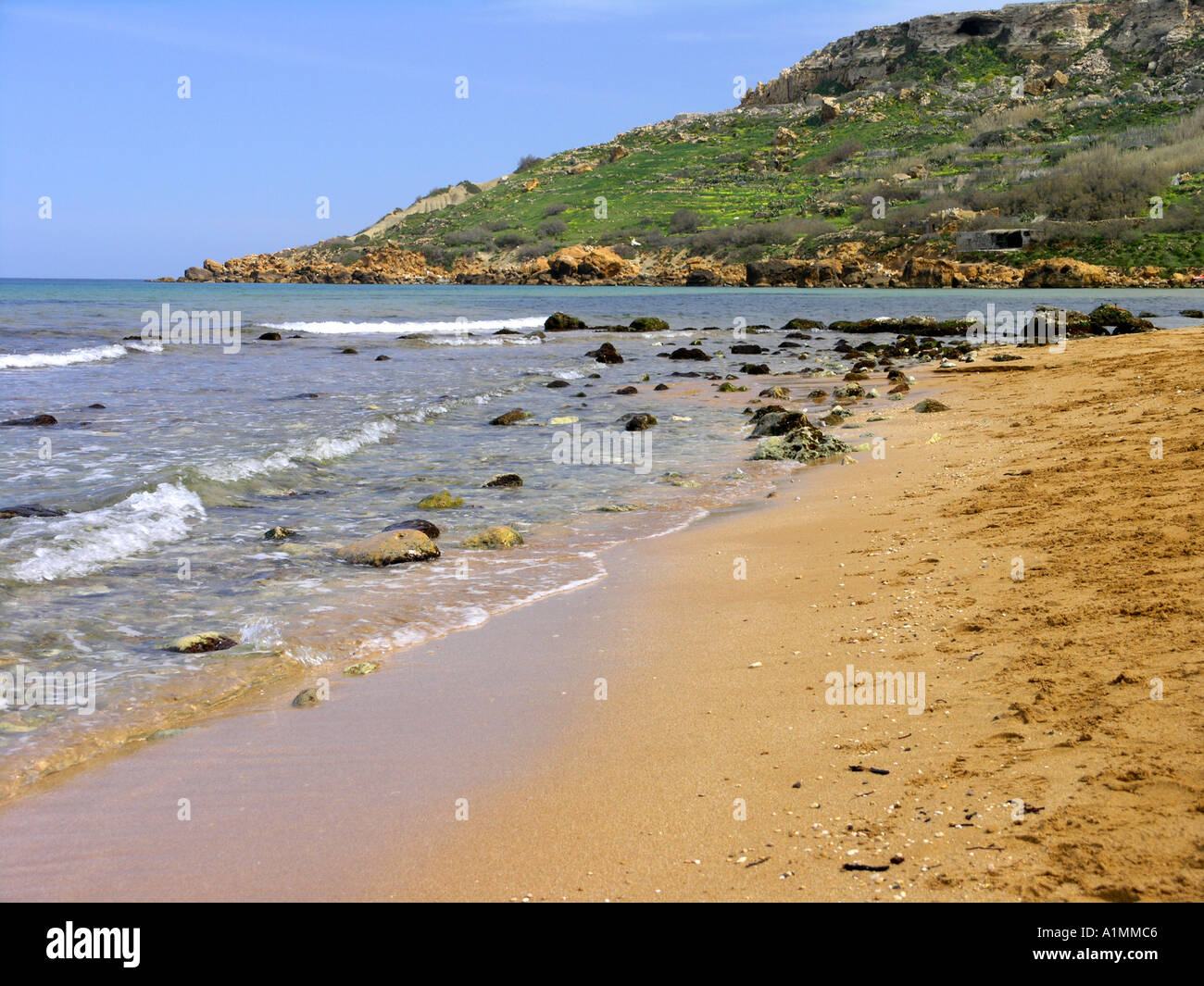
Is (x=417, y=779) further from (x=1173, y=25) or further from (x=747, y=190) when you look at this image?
(x=1173, y=25)

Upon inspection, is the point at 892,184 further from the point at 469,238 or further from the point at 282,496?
the point at 282,496

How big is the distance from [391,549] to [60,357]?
2178cm

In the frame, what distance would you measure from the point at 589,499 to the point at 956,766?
690cm

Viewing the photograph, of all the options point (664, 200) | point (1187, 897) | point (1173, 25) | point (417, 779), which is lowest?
point (417, 779)

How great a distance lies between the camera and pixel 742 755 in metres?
3.85

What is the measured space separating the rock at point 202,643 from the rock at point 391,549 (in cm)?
191

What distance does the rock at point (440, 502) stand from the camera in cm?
947

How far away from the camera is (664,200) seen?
12550 cm

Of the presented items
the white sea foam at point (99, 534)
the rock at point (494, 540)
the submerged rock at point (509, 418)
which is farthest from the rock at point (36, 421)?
the rock at point (494, 540)

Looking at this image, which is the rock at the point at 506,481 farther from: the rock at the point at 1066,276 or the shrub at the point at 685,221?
the shrub at the point at 685,221
